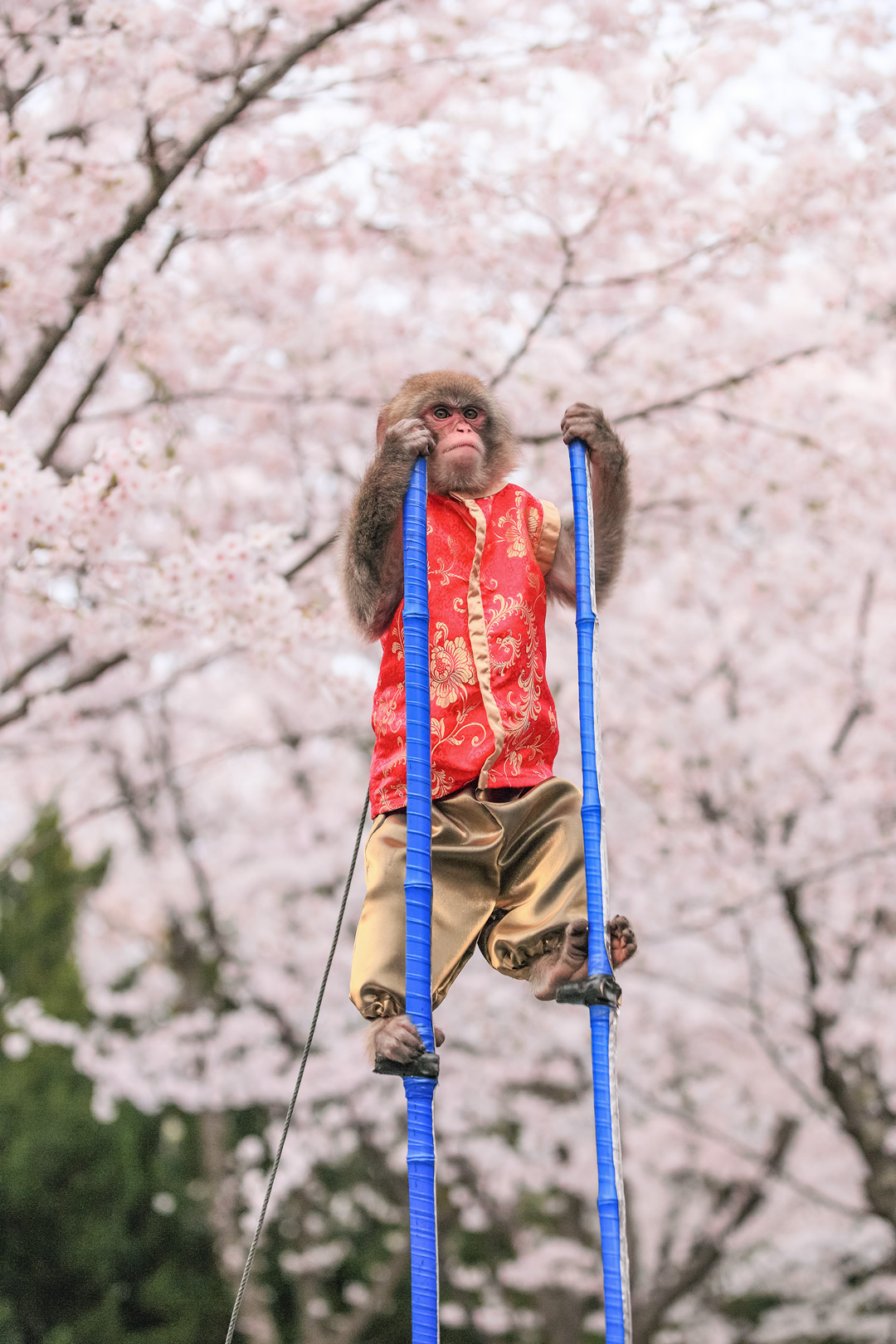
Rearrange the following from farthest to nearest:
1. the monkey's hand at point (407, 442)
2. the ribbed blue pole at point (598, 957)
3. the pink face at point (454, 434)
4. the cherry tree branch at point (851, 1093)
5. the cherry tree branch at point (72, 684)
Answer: the cherry tree branch at point (851, 1093) < the cherry tree branch at point (72, 684) < the pink face at point (454, 434) < the monkey's hand at point (407, 442) < the ribbed blue pole at point (598, 957)

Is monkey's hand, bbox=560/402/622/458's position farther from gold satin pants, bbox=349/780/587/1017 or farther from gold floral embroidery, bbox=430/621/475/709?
gold satin pants, bbox=349/780/587/1017

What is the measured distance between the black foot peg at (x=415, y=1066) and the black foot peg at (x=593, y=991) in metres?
0.20

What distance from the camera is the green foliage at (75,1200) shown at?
9109mm

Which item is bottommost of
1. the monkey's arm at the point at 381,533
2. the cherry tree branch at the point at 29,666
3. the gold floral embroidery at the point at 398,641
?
the gold floral embroidery at the point at 398,641

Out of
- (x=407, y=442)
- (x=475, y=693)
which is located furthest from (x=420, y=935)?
(x=407, y=442)

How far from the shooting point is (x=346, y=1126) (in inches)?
381

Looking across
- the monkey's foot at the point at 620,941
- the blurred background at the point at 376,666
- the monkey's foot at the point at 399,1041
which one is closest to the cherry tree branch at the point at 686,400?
the blurred background at the point at 376,666

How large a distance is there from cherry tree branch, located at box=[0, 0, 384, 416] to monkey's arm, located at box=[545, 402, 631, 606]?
6.96 feet

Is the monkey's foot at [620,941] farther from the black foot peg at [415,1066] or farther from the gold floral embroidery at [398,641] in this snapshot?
the gold floral embroidery at [398,641]

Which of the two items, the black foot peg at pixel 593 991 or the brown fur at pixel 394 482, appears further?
the brown fur at pixel 394 482

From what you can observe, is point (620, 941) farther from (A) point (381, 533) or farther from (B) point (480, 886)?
(A) point (381, 533)

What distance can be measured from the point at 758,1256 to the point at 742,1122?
2405 mm

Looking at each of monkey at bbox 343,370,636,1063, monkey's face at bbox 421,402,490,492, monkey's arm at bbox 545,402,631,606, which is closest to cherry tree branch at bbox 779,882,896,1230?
monkey's arm at bbox 545,402,631,606

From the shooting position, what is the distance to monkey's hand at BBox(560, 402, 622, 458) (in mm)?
2115
